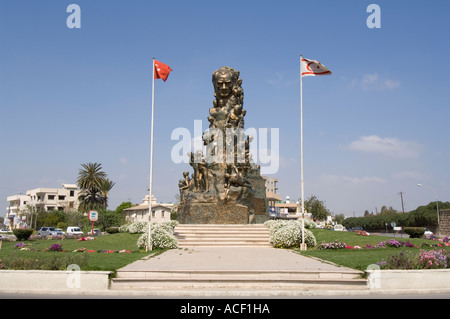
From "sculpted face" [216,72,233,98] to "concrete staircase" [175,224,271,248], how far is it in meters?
10.8

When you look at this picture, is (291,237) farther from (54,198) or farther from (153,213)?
(54,198)

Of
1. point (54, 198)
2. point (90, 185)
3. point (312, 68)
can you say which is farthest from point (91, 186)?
point (312, 68)

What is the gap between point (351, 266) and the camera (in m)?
11.6

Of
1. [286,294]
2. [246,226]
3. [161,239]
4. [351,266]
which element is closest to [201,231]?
[246,226]

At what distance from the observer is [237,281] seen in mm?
10039

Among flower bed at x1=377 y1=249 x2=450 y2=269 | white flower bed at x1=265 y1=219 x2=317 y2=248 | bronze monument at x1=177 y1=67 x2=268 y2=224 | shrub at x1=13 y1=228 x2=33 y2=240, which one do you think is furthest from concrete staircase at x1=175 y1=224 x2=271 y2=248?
flower bed at x1=377 y1=249 x2=450 y2=269

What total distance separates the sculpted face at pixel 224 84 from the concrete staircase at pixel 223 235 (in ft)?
35.4

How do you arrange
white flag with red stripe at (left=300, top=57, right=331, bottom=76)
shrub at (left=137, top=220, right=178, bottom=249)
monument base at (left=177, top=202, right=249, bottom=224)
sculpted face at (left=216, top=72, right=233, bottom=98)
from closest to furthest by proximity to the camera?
shrub at (left=137, top=220, right=178, bottom=249), white flag with red stripe at (left=300, top=57, right=331, bottom=76), monument base at (left=177, top=202, right=249, bottom=224), sculpted face at (left=216, top=72, right=233, bottom=98)

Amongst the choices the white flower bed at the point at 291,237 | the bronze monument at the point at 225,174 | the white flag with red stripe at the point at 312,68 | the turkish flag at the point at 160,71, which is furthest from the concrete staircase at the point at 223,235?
the white flag with red stripe at the point at 312,68

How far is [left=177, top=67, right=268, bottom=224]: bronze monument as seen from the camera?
25516 mm

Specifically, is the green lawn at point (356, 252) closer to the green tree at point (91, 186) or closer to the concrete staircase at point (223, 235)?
the concrete staircase at point (223, 235)

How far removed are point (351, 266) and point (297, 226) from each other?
8945 millimetres

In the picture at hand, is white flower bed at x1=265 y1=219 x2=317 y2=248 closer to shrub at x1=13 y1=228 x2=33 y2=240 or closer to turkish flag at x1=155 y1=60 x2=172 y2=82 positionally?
turkish flag at x1=155 y1=60 x2=172 y2=82
